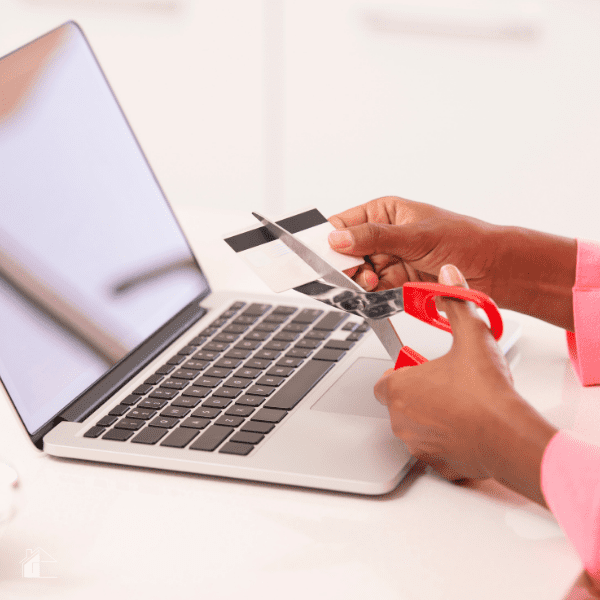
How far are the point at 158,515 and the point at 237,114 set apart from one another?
212 centimetres

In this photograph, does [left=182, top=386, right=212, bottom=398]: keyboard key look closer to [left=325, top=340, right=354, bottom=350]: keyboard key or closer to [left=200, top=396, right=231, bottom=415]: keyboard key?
[left=200, top=396, right=231, bottom=415]: keyboard key

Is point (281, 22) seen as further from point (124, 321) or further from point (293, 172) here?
point (124, 321)

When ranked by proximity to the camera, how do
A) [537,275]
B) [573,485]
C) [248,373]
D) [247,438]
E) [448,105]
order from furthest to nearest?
1. [448,105]
2. [537,275]
3. [248,373]
4. [247,438]
5. [573,485]

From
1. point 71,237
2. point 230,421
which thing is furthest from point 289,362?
point 71,237

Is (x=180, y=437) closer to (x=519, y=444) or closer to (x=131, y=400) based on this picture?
(x=131, y=400)

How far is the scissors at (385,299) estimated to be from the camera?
618 mm

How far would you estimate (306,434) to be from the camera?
0.65 meters

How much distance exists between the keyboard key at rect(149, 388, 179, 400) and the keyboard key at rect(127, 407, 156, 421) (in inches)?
0.9

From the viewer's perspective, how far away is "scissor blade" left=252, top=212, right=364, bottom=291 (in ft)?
2.39

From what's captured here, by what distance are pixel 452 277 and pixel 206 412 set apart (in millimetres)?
229

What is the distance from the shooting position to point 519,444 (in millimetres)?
548

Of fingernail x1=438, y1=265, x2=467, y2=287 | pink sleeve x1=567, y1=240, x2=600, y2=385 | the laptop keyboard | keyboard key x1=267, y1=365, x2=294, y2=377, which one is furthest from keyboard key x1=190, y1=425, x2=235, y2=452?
pink sleeve x1=567, y1=240, x2=600, y2=385

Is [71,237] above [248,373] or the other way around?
above

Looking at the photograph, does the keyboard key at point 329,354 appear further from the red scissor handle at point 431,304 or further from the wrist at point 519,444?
the wrist at point 519,444
